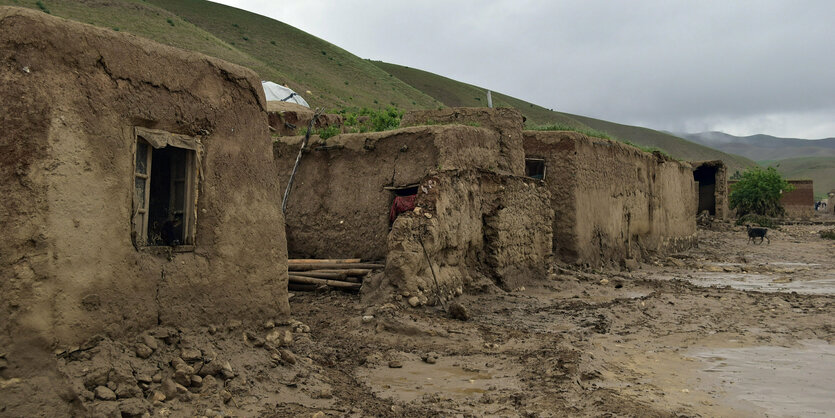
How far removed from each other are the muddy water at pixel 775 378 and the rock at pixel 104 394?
4.24 meters

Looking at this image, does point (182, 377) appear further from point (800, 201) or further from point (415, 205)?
point (800, 201)

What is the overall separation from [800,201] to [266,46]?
1632 inches

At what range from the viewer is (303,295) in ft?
27.2

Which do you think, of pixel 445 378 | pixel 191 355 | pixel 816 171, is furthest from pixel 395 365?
pixel 816 171

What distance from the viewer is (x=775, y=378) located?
5.70 m

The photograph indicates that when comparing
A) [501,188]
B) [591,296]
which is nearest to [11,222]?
[501,188]

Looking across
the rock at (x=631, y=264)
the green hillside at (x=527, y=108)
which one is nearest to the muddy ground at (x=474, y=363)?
the rock at (x=631, y=264)

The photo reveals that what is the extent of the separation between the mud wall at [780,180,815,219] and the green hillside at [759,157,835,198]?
69564mm

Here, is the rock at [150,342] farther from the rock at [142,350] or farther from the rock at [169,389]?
the rock at [169,389]

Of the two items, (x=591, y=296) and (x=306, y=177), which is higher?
(x=306, y=177)

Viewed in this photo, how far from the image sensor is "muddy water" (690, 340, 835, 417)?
4.95 metres

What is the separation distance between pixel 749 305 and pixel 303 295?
6171 mm

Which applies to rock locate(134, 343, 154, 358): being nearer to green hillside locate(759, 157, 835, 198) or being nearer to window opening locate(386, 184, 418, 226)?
window opening locate(386, 184, 418, 226)

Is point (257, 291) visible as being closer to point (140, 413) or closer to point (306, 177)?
point (140, 413)
